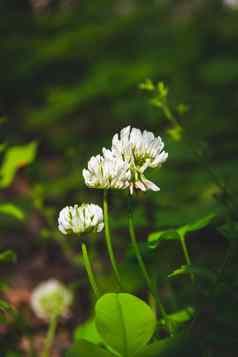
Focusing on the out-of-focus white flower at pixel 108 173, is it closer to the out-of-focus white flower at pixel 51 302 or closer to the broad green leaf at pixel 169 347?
the broad green leaf at pixel 169 347

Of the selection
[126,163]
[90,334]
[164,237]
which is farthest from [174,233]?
[90,334]

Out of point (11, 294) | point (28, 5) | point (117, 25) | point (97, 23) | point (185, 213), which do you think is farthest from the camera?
point (28, 5)

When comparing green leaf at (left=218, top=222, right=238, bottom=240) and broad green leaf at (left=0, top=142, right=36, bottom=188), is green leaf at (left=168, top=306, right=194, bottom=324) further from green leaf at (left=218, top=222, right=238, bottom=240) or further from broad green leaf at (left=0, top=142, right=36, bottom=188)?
broad green leaf at (left=0, top=142, right=36, bottom=188)

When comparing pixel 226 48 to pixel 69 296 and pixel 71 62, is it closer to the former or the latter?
pixel 71 62

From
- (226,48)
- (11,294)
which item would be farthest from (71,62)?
(11,294)

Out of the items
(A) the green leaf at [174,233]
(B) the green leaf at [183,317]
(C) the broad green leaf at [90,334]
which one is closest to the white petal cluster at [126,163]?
(A) the green leaf at [174,233]

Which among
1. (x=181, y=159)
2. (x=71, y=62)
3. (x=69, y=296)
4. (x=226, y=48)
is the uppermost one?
(x=71, y=62)

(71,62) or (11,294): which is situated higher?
(71,62)
